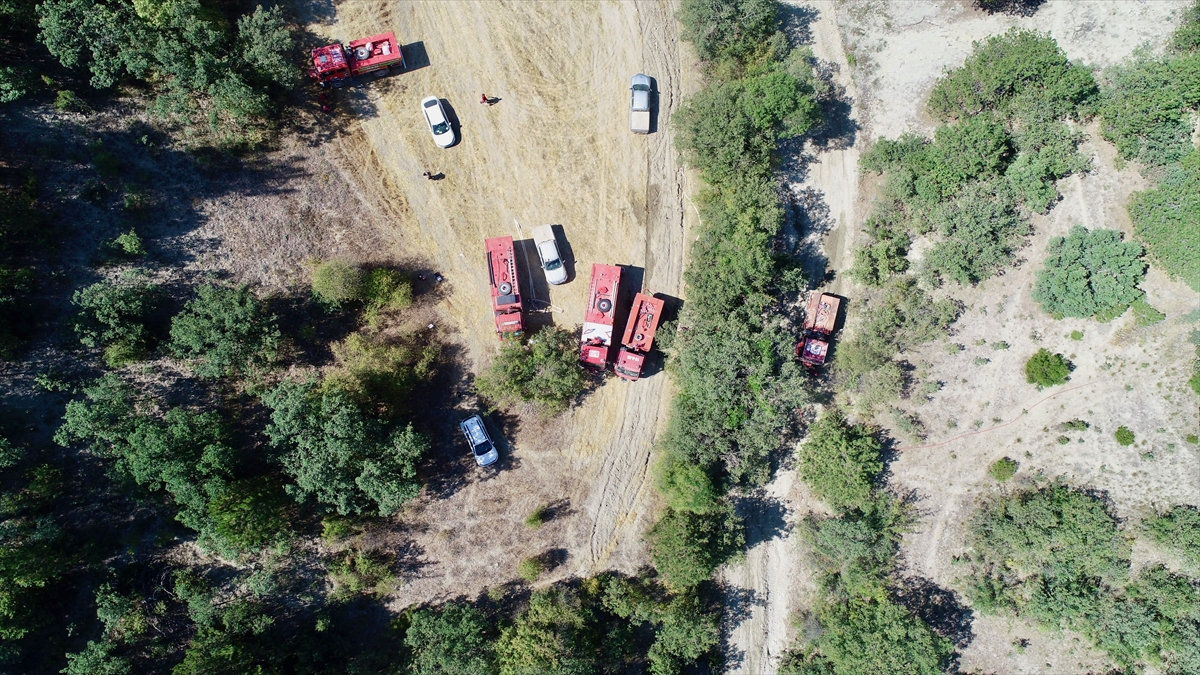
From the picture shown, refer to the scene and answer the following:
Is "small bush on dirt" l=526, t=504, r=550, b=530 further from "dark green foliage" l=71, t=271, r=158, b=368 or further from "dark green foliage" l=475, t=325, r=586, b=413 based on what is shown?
"dark green foliage" l=71, t=271, r=158, b=368

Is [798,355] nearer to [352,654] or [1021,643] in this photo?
[1021,643]

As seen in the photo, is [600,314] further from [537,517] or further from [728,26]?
[728,26]

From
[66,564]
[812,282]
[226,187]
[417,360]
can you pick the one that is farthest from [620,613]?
[226,187]

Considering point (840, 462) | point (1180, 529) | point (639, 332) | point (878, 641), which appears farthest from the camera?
point (639, 332)

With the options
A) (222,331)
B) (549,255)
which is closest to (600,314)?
(549,255)

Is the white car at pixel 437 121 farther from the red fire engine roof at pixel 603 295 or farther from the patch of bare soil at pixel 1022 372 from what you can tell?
the patch of bare soil at pixel 1022 372

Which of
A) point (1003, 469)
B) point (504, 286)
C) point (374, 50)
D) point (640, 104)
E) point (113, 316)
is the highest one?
point (374, 50)

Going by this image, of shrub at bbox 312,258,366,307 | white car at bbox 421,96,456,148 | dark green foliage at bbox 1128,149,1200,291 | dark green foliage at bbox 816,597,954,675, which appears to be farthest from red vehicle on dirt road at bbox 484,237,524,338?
dark green foliage at bbox 1128,149,1200,291
